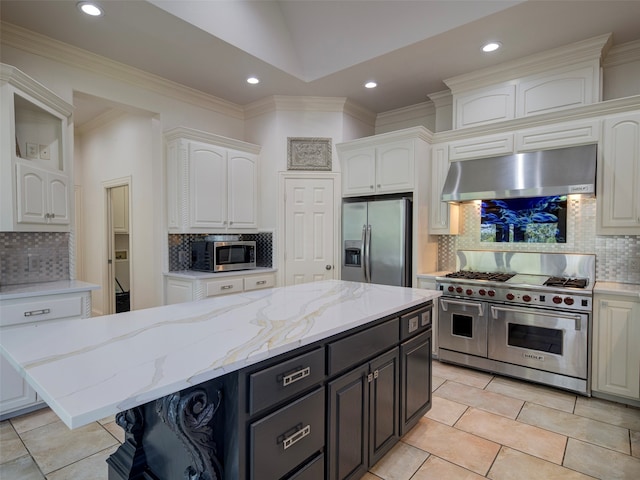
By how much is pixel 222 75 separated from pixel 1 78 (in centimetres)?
189

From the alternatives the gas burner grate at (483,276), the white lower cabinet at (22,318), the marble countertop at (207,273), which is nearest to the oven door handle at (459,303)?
the gas burner grate at (483,276)

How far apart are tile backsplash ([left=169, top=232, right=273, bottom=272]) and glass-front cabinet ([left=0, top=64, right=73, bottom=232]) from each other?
3.82 feet

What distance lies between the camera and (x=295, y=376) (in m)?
1.42

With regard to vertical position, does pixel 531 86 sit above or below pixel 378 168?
above

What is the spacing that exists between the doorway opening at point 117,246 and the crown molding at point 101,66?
1461 mm

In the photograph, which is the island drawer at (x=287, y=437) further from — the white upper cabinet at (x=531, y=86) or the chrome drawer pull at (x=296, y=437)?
the white upper cabinet at (x=531, y=86)

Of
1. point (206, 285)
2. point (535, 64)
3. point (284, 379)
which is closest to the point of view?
point (284, 379)

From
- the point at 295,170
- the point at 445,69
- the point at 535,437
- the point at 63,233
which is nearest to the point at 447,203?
the point at 445,69

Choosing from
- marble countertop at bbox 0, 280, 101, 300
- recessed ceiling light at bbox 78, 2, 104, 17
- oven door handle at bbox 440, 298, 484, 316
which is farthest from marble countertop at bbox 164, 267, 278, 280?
recessed ceiling light at bbox 78, 2, 104, 17

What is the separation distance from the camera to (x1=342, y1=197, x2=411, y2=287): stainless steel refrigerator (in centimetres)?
382

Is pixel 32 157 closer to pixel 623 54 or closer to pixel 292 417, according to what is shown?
pixel 292 417

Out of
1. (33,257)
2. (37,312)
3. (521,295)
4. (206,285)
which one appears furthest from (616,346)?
(33,257)

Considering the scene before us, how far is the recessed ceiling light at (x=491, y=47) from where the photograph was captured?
123 inches

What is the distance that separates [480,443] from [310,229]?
111 inches
